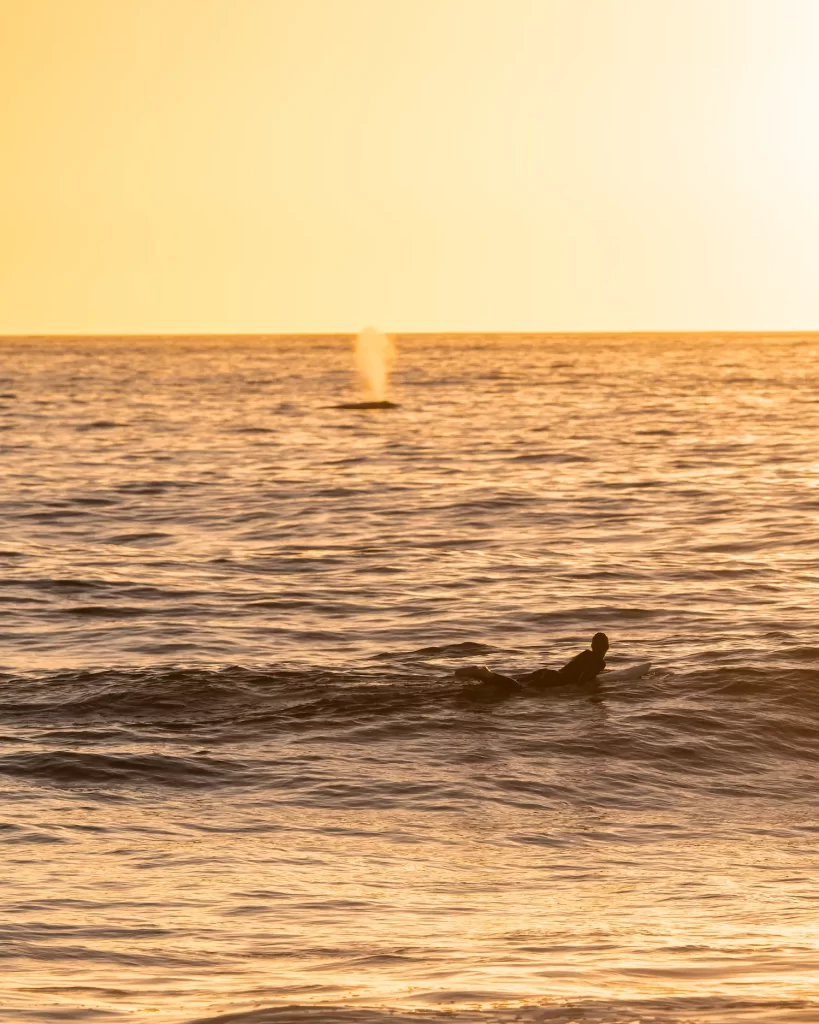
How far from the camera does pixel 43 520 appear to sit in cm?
4038

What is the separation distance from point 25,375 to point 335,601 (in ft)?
445

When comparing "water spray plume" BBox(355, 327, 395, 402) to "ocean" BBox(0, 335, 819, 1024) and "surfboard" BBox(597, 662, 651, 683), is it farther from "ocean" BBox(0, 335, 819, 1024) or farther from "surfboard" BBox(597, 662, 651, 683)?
"surfboard" BBox(597, 662, 651, 683)

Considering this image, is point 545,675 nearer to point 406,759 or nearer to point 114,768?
point 406,759

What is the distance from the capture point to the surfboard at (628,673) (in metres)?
21.2

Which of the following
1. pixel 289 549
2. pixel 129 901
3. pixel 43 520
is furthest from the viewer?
pixel 43 520

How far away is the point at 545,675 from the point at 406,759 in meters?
3.90

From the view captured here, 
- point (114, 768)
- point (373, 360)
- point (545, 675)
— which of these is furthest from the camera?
point (373, 360)

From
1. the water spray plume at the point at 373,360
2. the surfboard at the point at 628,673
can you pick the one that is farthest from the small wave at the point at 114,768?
the water spray plume at the point at 373,360

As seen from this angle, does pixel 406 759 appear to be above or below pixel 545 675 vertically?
below

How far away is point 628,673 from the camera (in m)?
21.3

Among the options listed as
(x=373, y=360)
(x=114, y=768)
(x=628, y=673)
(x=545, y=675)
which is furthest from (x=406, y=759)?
(x=373, y=360)

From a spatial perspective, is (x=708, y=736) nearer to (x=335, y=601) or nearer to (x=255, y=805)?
(x=255, y=805)

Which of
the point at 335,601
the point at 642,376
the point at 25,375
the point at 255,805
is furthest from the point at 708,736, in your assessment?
the point at 25,375

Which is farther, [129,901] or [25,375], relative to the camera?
[25,375]
